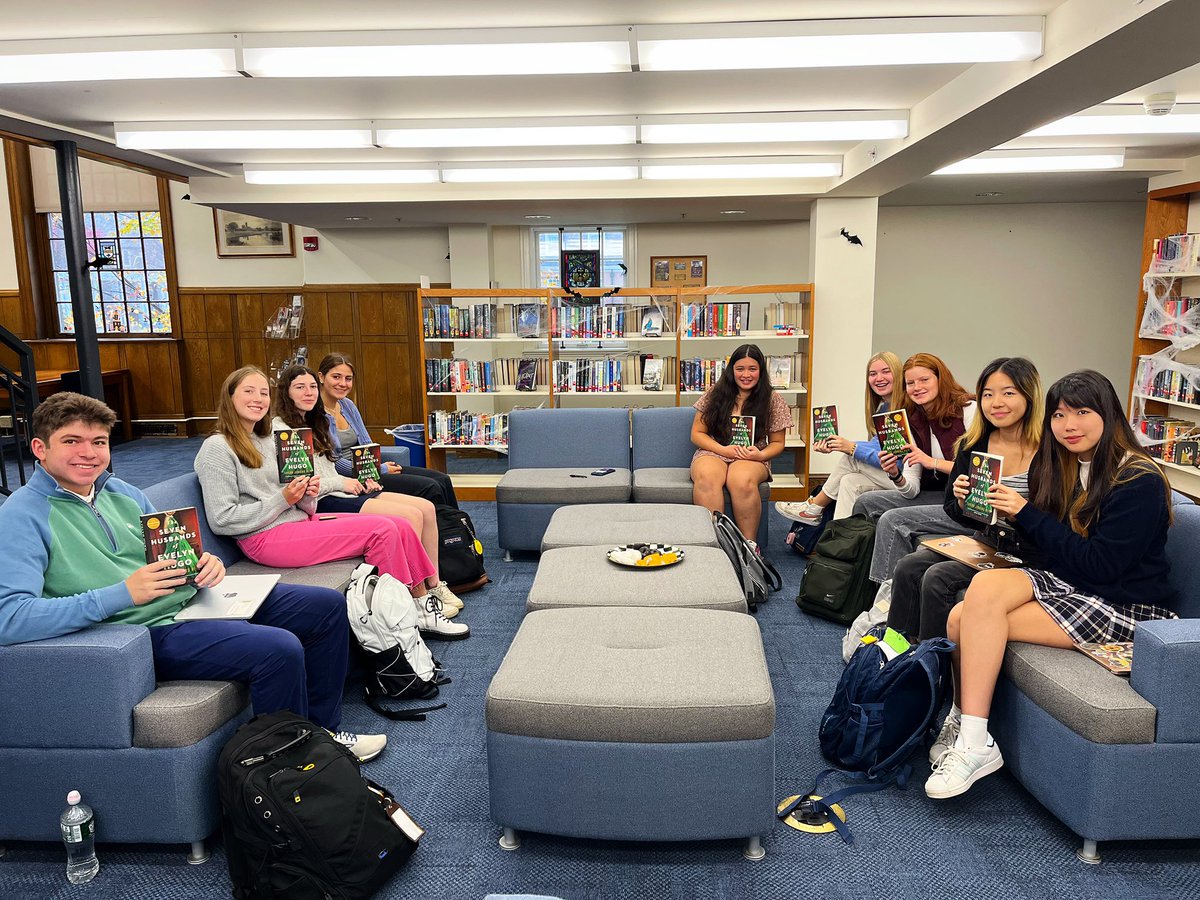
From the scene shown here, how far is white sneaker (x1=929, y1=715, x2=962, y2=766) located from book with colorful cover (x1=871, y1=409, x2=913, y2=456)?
1591mm

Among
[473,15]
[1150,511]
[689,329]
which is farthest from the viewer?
[689,329]

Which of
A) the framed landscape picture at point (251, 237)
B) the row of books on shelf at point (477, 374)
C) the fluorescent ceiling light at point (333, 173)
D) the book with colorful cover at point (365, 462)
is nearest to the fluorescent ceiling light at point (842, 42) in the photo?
the book with colorful cover at point (365, 462)

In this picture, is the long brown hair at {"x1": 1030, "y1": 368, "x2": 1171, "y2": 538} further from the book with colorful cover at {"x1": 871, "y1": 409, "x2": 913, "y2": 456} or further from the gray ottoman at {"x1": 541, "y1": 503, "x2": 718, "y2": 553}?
the gray ottoman at {"x1": 541, "y1": 503, "x2": 718, "y2": 553}

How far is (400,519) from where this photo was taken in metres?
4.00

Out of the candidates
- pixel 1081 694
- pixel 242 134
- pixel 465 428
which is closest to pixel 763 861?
pixel 1081 694

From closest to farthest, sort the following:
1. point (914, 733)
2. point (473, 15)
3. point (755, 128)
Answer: point (914, 733) < point (473, 15) < point (755, 128)

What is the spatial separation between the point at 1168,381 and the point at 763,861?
237 inches

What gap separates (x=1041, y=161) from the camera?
603cm

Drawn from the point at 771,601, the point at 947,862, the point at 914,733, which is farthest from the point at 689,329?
the point at 947,862

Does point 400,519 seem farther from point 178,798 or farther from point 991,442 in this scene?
point 991,442

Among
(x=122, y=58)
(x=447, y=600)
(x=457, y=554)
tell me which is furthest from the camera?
(x=457, y=554)

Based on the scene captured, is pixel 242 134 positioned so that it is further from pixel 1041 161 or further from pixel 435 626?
pixel 1041 161

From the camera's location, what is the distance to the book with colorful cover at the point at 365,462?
428 cm

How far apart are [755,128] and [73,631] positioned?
4.27 metres
